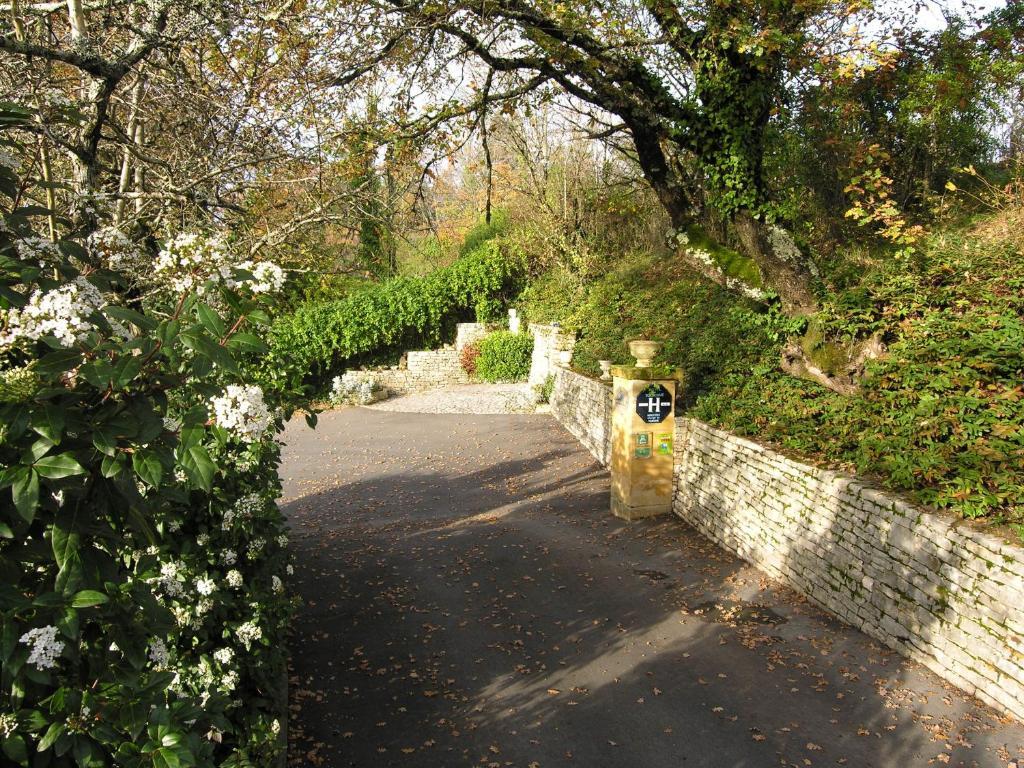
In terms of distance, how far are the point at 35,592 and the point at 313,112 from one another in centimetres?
640

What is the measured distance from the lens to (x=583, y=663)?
589 cm

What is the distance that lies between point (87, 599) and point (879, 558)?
224 inches

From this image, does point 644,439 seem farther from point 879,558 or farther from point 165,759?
point 165,759

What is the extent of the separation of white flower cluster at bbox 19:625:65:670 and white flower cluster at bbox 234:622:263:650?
2213mm

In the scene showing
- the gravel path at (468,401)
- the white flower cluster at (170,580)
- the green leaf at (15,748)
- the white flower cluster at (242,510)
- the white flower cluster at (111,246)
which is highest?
the white flower cluster at (111,246)

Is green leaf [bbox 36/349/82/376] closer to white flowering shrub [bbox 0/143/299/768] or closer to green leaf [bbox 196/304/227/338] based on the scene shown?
white flowering shrub [bbox 0/143/299/768]

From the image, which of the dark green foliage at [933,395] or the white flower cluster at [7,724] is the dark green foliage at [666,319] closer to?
the dark green foliage at [933,395]

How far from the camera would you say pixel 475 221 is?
1166 inches

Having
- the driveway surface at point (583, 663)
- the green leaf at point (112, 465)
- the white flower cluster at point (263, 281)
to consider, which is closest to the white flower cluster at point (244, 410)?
the white flower cluster at point (263, 281)

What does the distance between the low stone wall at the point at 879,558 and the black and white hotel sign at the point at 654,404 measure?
2.40 ft

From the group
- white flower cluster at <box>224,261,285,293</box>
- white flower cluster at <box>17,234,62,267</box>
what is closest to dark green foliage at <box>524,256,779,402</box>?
white flower cluster at <box>224,261,285,293</box>

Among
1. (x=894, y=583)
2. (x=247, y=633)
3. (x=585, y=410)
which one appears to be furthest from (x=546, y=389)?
(x=247, y=633)

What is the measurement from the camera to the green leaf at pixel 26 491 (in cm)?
158

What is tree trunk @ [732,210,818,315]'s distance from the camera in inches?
374
